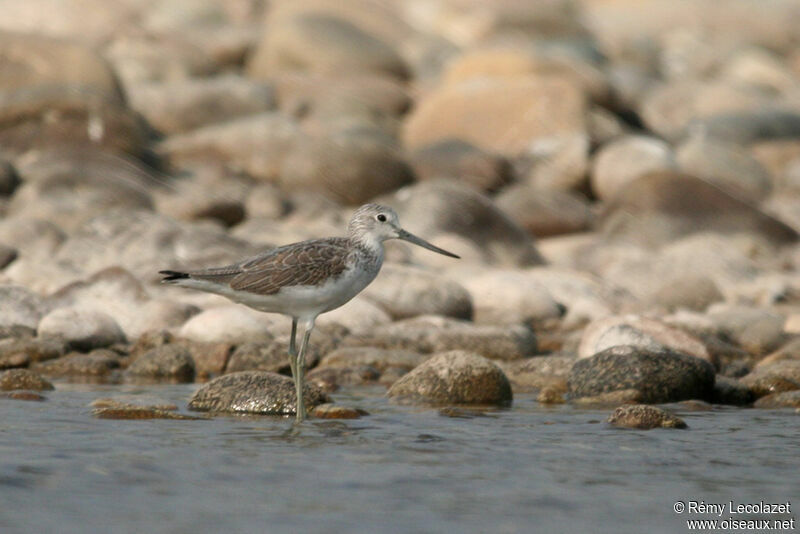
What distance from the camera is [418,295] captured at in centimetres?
1605

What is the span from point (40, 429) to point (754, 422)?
5381 mm

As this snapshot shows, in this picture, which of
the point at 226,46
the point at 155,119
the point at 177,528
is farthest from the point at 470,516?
the point at 226,46

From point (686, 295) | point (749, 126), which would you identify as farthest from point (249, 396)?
point (749, 126)

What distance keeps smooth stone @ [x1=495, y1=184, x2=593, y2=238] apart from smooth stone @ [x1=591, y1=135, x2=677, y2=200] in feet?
5.19

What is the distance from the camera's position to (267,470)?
780 centimetres

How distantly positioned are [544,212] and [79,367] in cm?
1261

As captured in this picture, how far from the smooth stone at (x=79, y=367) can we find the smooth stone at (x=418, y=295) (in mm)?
4068

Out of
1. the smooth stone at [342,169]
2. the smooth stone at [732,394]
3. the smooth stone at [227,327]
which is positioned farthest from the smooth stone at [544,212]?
the smooth stone at [732,394]

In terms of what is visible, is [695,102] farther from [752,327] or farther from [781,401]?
[781,401]

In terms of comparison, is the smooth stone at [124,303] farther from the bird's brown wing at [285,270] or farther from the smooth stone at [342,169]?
the smooth stone at [342,169]

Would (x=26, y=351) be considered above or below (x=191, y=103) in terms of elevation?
below

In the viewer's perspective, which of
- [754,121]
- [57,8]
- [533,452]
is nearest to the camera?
[533,452]

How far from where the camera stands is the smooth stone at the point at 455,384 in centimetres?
1098

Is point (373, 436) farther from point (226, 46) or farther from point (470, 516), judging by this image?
point (226, 46)
